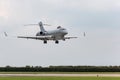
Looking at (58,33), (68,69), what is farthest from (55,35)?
(68,69)

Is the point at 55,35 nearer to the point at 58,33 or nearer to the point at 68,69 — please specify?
the point at 58,33

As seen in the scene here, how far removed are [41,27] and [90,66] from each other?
18.0m

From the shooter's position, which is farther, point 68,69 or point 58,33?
point 68,69

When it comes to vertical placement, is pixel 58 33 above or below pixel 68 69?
above

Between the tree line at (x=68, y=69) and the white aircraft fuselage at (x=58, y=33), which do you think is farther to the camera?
the tree line at (x=68, y=69)

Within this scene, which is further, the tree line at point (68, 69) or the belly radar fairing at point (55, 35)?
the tree line at point (68, 69)

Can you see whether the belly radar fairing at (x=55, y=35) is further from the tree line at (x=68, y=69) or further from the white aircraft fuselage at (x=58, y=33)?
the tree line at (x=68, y=69)

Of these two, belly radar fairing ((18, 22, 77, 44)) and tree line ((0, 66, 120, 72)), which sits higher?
belly radar fairing ((18, 22, 77, 44))

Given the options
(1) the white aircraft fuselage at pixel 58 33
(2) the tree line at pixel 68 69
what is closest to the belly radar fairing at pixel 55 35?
(1) the white aircraft fuselage at pixel 58 33

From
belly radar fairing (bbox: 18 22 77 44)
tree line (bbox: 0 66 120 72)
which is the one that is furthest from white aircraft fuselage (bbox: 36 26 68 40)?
tree line (bbox: 0 66 120 72)

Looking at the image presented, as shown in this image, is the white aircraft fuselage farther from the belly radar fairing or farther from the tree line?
the tree line

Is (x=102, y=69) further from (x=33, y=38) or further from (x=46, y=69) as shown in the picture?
(x=33, y=38)

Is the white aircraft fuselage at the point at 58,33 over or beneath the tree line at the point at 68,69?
over

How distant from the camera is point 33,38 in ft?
368
